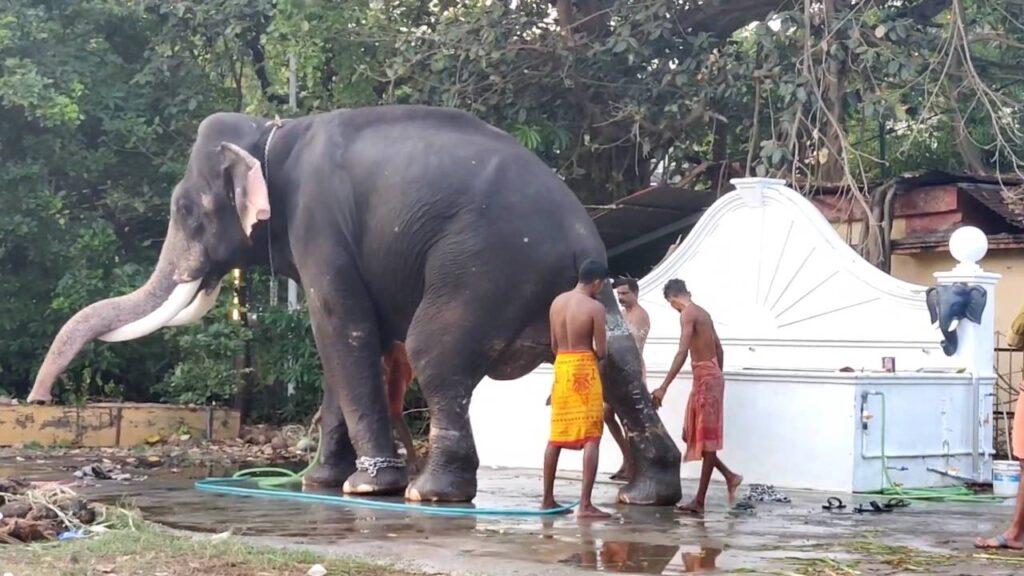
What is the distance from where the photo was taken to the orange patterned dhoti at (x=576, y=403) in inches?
334

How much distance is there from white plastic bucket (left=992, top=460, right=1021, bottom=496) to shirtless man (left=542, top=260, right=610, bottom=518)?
3803 mm

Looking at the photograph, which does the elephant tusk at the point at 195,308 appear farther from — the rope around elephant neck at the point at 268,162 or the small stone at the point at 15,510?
the small stone at the point at 15,510

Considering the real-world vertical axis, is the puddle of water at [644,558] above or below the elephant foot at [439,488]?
below

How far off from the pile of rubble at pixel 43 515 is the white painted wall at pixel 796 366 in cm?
499

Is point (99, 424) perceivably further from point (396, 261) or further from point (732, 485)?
point (732, 485)

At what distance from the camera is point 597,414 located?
851cm

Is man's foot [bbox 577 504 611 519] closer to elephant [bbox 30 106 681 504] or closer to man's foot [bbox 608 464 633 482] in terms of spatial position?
elephant [bbox 30 106 681 504]

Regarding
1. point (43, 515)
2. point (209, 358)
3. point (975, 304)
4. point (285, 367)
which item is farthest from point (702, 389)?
point (209, 358)

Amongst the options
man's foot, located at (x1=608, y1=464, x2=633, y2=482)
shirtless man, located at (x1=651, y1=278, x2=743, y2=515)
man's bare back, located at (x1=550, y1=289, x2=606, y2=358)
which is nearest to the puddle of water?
man's bare back, located at (x1=550, y1=289, x2=606, y2=358)

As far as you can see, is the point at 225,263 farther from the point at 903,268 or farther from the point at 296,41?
the point at 903,268

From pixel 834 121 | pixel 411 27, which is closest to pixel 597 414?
pixel 834 121

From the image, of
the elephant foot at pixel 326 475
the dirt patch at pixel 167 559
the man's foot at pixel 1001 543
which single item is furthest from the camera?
the elephant foot at pixel 326 475

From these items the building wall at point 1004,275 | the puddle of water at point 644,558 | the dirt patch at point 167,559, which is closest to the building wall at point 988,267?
the building wall at point 1004,275

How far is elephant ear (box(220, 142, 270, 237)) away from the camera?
995cm
